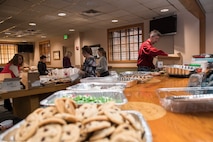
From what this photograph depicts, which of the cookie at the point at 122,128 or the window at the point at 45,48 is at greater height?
the window at the point at 45,48

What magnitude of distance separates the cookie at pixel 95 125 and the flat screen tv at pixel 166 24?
15.7ft

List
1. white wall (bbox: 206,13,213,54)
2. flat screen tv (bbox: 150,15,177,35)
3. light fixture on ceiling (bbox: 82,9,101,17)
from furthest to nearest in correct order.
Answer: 1. flat screen tv (bbox: 150,15,177,35)
2. white wall (bbox: 206,13,213,54)
3. light fixture on ceiling (bbox: 82,9,101,17)

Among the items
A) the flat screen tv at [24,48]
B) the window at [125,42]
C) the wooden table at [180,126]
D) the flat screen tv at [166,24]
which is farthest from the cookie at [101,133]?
the flat screen tv at [24,48]

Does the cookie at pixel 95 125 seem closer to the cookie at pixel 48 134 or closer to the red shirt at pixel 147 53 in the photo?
the cookie at pixel 48 134

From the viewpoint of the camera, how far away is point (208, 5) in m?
4.04

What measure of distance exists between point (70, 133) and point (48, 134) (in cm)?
6

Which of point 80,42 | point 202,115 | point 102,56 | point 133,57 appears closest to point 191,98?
point 202,115

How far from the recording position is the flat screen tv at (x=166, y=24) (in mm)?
4747

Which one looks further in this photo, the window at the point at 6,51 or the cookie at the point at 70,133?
the window at the point at 6,51

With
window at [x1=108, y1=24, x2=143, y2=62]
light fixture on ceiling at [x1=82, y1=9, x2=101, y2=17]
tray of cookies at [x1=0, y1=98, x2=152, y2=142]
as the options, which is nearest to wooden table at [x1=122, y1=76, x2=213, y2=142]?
tray of cookies at [x1=0, y1=98, x2=152, y2=142]

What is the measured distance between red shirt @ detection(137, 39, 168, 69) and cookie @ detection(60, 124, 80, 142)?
249 centimetres

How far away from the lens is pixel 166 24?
4.86 meters

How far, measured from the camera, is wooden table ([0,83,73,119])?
2518 mm

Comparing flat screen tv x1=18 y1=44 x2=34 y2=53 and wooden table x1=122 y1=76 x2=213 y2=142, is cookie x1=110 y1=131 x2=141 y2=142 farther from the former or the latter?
flat screen tv x1=18 y1=44 x2=34 y2=53
